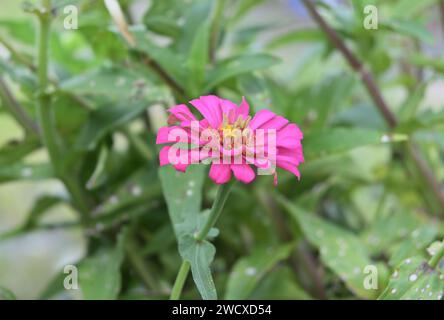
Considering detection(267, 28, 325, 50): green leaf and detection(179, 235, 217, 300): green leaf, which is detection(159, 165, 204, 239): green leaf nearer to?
detection(179, 235, 217, 300): green leaf

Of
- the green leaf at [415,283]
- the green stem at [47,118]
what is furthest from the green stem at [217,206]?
the green stem at [47,118]

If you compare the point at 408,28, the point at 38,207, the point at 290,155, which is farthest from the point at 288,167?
the point at 38,207

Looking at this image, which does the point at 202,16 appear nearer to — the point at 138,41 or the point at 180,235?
the point at 138,41

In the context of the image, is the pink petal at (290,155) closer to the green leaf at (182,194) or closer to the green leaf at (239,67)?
the green leaf at (182,194)

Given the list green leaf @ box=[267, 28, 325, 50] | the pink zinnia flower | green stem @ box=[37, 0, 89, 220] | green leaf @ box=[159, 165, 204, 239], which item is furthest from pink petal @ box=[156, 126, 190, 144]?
green leaf @ box=[267, 28, 325, 50]

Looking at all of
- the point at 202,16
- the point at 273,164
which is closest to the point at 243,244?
the point at 202,16

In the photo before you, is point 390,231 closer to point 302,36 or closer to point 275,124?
point 302,36
